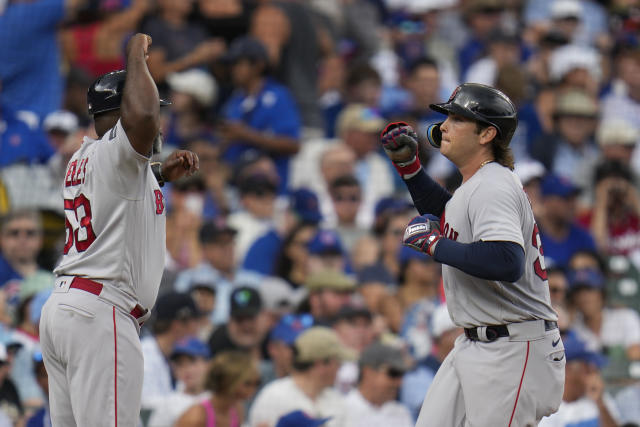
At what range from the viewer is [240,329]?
23.5 ft

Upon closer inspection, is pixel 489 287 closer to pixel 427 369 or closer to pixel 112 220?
pixel 112 220

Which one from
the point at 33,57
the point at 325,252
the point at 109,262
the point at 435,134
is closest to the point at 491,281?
the point at 435,134

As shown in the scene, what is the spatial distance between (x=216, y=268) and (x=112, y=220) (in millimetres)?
3932

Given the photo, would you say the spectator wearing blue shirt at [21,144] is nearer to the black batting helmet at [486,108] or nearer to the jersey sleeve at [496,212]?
the black batting helmet at [486,108]

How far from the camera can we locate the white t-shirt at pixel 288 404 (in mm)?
6328

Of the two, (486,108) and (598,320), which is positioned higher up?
(486,108)

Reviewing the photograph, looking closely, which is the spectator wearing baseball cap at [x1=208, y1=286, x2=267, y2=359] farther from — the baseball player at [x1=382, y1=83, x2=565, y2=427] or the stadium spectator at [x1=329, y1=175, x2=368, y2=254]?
the baseball player at [x1=382, y1=83, x2=565, y2=427]

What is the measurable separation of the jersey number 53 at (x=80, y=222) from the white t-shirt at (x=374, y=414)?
111 inches

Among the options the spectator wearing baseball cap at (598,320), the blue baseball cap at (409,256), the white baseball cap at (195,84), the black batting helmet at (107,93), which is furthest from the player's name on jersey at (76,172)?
the white baseball cap at (195,84)

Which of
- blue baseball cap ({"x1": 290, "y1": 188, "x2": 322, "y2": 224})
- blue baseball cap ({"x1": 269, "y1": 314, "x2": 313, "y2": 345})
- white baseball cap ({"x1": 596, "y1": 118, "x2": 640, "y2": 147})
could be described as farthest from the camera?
white baseball cap ({"x1": 596, "y1": 118, "x2": 640, "y2": 147})

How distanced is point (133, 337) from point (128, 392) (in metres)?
0.20

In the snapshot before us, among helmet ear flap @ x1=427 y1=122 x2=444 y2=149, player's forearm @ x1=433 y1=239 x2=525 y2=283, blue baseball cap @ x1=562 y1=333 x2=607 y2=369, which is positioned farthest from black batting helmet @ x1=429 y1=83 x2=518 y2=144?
blue baseball cap @ x1=562 y1=333 x2=607 y2=369

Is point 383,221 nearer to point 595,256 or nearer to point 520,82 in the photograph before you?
point 595,256

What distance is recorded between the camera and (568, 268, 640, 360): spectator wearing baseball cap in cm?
797
